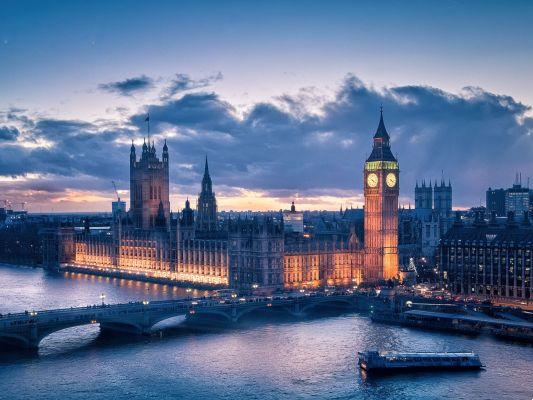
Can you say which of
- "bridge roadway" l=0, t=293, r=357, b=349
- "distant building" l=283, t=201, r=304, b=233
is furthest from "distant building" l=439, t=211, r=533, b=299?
"distant building" l=283, t=201, r=304, b=233

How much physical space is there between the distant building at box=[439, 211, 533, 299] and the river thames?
1984 cm

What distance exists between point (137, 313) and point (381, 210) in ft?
198

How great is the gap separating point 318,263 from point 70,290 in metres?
45.8

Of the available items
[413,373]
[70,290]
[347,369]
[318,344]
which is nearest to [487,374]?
[413,373]

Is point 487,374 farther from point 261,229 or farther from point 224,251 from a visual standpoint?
point 224,251

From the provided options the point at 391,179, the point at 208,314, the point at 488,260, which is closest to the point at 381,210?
the point at 391,179

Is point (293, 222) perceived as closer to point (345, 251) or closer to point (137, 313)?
point (345, 251)

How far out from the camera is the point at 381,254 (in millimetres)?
145375

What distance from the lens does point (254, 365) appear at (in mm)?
84875

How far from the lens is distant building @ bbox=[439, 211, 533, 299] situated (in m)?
115

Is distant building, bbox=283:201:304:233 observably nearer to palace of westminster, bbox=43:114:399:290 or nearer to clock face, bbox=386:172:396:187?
palace of westminster, bbox=43:114:399:290

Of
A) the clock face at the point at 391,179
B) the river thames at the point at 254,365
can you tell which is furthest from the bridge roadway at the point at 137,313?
the clock face at the point at 391,179

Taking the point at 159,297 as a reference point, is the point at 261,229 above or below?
above

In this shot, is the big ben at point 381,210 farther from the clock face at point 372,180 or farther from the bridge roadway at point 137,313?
the bridge roadway at point 137,313
